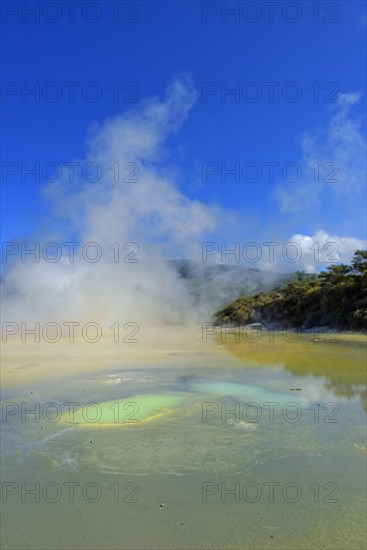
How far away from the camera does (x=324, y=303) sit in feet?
106

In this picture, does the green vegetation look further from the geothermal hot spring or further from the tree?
the geothermal hot spring

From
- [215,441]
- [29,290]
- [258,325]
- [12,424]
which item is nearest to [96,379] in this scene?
[12,424]

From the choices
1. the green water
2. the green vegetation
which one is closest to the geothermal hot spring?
the green water

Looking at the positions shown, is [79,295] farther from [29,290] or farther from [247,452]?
[247,452]

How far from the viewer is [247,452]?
235 inches

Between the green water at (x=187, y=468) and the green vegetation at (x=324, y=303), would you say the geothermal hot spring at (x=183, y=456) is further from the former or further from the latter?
the green vegetation at (x=324, y=303)

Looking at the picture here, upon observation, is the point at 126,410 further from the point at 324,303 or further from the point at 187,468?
the point at 324,303

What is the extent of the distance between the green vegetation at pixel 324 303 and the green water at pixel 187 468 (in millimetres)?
19604

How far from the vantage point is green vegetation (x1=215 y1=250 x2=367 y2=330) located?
2892 centimetres

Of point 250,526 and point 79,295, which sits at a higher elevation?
point 79,295

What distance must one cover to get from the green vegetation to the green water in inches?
772

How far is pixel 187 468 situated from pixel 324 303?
93.8 ft

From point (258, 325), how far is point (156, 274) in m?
10.6

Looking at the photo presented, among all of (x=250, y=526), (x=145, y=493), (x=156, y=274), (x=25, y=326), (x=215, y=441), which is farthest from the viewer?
(x=156, y=274)
